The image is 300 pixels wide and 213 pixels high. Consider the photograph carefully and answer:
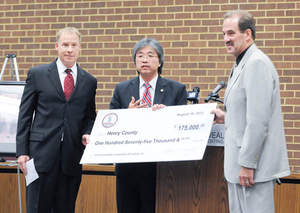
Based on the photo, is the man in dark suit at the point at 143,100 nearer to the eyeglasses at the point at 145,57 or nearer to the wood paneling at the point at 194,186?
the eyeglasses at the point at 145,57

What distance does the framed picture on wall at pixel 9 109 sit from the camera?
195 inches

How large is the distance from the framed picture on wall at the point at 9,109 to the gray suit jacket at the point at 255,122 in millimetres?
2757

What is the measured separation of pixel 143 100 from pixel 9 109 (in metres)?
1.97

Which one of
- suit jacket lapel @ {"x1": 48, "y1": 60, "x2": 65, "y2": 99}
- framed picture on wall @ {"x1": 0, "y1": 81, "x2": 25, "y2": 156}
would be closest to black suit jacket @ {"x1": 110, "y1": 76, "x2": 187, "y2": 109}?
suit jacket lapel @ {"x1": 48, "y1": 60, "x2": 65, "y2": 99}

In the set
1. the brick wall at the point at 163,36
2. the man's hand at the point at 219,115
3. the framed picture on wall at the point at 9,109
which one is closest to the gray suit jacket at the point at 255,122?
the man's hand at the point at 219,115

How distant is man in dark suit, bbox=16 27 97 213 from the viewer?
360 cm

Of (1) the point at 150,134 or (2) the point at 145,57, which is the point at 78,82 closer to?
(2) the point at 145,57

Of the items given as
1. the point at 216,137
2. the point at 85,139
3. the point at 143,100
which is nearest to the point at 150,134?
the point at 143,100

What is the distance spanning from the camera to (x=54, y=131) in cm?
362

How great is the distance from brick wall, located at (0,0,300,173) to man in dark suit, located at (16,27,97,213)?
2.05 metres

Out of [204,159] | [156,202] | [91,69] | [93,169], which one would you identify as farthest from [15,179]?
[204,159]

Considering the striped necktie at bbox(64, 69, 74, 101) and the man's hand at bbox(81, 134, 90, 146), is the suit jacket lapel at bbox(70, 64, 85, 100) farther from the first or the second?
the man's hand at bbox(81, 134, 90, 146)

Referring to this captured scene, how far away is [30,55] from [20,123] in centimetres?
255

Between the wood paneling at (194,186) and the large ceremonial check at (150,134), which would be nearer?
the large ceremonial check at (150,134)
